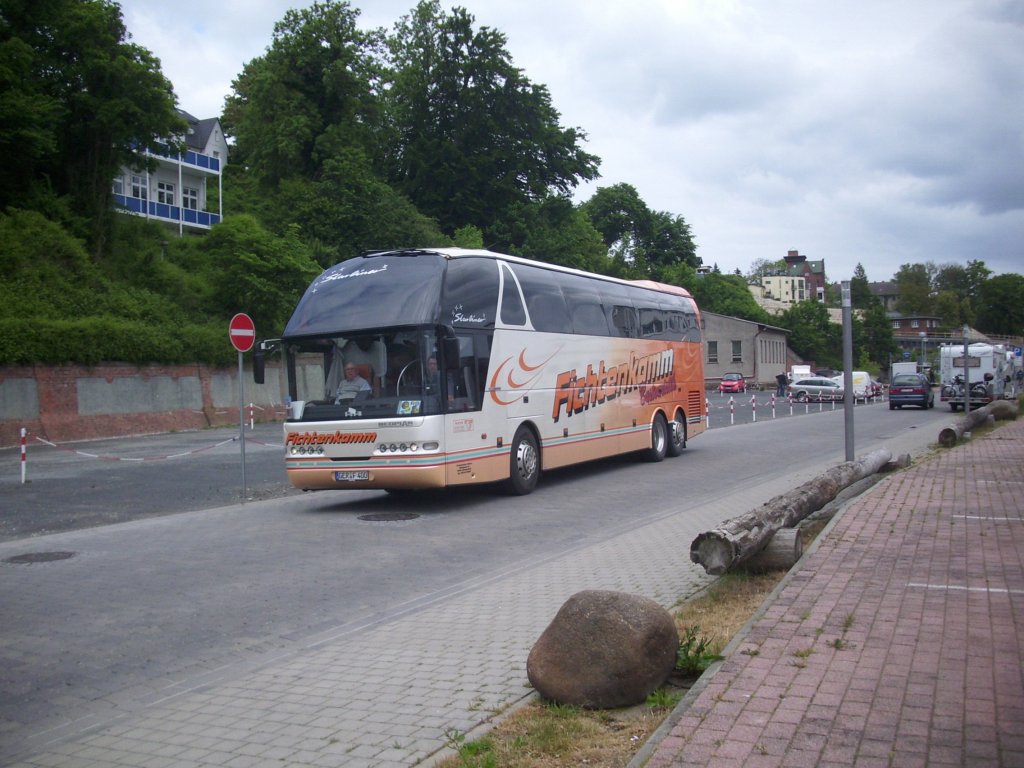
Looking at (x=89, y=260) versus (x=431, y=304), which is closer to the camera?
(x=431, y=304)

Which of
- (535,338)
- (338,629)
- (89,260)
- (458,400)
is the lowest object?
(338,629)

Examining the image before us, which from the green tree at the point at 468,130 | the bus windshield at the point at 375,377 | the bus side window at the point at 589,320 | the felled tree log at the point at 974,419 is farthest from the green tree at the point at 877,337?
the bus windshield at the point at 375,377

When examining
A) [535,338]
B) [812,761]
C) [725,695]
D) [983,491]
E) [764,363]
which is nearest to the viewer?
[812,761]

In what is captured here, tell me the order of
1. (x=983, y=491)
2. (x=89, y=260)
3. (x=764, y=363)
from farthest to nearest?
(x=764, y=363) < (x=89, y=260) < (x=983, y=491)

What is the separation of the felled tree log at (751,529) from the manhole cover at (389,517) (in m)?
5.38

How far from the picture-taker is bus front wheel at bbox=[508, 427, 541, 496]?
14922 millimetres

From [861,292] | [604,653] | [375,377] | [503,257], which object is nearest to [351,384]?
[375,377]

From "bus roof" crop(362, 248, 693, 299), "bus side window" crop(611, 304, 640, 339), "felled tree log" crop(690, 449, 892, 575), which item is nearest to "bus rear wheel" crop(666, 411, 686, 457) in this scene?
"bus side window" crop(611, 304, 640, 339)

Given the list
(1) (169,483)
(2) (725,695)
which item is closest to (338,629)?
(2) (725,695)

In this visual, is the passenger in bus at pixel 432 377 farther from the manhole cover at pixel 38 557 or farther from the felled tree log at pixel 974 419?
the felled tree log at pixel 974 419

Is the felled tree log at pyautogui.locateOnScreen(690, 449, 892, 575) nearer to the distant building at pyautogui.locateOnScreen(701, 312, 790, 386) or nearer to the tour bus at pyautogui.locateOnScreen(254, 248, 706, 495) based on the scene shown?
the tour bus at pyautogui.locateOnScreen(254, 248, 706, 495)

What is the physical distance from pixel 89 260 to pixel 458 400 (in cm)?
2789

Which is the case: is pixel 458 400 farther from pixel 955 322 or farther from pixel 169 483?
pixel 955 322

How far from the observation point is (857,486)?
1310 cm
